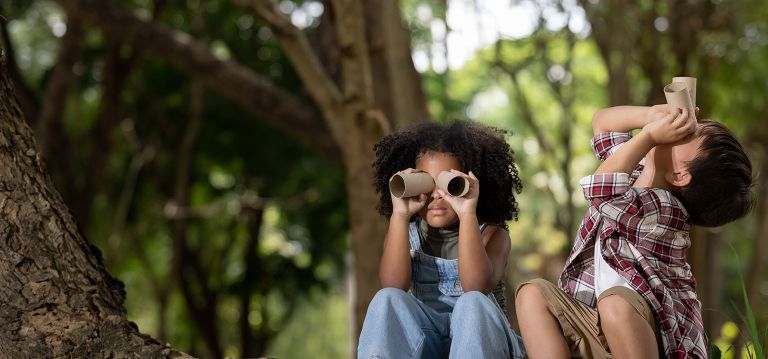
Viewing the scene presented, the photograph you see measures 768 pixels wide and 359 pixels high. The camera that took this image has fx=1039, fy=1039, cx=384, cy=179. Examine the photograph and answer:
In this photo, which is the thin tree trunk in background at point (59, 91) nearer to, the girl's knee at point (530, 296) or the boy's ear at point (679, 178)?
the girl's knee at point (530, 296)

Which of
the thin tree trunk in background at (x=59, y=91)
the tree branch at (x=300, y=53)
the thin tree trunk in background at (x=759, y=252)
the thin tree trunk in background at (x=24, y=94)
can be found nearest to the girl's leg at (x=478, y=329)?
the tree branch at (x=300, y=53)

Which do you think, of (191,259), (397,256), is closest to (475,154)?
(397,256)

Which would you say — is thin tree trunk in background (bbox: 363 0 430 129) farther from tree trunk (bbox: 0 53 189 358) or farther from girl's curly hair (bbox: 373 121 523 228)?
tree trunk (bbox: 0 53 189 358)

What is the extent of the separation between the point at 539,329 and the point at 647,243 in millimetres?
430

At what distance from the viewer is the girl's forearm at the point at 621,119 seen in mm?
3277

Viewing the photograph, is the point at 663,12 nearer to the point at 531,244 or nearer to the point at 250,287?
the point at 250,287

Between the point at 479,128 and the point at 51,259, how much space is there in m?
1.46

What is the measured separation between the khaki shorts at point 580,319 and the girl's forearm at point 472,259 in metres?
0.18

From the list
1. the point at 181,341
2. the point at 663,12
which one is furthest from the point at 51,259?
the point at 181,341

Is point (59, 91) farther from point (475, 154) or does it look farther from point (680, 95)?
point (680, 95)

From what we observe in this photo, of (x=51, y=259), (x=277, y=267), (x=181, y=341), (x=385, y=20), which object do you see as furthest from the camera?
(x=181, y=341)

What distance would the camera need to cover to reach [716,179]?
308 centimetres

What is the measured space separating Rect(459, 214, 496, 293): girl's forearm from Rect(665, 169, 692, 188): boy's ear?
23.5 inches

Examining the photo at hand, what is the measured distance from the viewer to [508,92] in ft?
44.8
